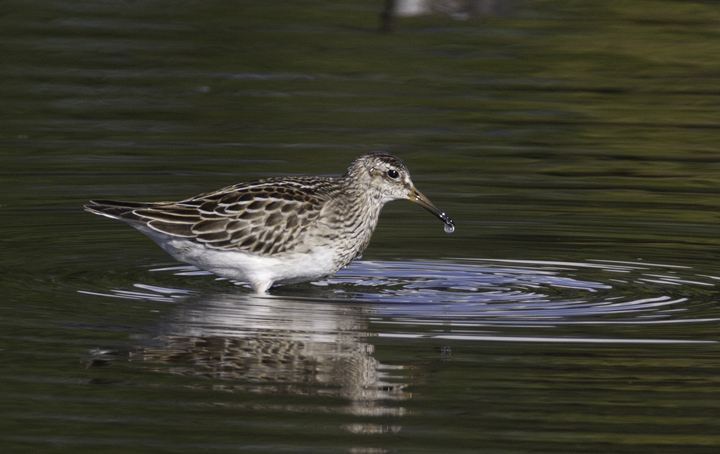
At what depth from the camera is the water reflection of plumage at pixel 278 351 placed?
305 inches

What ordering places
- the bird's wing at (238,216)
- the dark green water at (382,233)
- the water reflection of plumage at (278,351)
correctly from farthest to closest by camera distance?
1. the bird's wing at (238,216)
2. the water reflection of plumage at (278,351)
3. the dark green water at (382,233)

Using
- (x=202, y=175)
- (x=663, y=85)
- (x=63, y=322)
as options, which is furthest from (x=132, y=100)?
(x=63, y=322)

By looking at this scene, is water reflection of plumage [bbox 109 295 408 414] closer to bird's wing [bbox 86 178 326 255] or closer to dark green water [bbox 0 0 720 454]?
dark green water [bbox 0 0 720 454]

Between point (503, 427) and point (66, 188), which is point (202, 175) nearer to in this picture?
point (66, 188)

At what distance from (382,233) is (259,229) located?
297cm

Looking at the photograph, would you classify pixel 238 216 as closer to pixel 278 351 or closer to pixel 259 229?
pixel 259 229

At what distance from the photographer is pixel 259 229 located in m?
10.7

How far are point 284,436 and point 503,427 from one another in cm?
125

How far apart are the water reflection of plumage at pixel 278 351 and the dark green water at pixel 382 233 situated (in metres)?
0.03

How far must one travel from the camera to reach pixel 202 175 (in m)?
15.5

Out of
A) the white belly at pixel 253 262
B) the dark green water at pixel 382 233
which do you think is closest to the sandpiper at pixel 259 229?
the white belly at pixel 253 262

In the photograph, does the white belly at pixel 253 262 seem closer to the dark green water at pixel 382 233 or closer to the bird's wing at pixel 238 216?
the bird's wing at pixel 238 216

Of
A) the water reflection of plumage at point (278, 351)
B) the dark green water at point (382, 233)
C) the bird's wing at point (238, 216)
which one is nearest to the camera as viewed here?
the dark green water at point (382, 233)

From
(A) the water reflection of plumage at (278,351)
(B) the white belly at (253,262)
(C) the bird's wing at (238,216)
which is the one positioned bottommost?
(A) the water reflection of plumage at (278,351)
